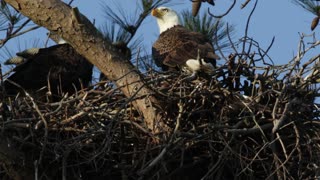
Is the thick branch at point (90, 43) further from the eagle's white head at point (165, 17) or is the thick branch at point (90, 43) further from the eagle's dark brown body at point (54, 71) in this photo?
the eagle's white head at point (165, 17)

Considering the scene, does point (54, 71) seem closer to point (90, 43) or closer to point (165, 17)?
point (90, 43)

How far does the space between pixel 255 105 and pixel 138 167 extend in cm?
78

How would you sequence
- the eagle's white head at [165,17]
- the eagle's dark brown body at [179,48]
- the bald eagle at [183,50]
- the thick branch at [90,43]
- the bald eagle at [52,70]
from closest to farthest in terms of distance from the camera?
the thick branch at [90,43] → the bald eagle at [183,50] → the eagle's dark brown body at [179,48] → the bald eagle at [52,70] → the eagle's white head at [165,17]

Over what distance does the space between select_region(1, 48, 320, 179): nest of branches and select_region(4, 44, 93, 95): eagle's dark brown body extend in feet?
3.55

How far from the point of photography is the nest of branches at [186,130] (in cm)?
454

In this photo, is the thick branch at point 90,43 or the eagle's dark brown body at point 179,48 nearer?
the thick branch at point 90,43

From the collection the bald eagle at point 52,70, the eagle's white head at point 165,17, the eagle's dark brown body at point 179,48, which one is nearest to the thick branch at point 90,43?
the eagle's dark brown body at point 179,48

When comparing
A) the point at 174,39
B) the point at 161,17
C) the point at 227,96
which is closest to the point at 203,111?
the point at 227,96

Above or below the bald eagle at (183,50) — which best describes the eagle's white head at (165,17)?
above

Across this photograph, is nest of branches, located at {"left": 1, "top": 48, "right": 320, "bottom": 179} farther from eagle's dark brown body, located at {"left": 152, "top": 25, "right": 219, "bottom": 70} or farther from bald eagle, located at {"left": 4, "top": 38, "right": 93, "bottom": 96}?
bald eagle, located at {"left": 4, "top": 38, "right": 93, "bottom": 96}

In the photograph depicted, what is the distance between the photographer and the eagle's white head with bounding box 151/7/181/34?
720 cm

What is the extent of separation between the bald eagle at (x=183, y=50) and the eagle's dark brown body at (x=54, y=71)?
0.54 meters

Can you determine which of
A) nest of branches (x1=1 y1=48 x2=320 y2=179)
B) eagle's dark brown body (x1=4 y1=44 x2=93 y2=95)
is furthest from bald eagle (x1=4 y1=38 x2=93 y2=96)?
nest of branches (x1=1 y1=48 x2=320 y2=179)

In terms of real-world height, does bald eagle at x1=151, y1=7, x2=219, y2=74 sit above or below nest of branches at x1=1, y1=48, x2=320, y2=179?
above
